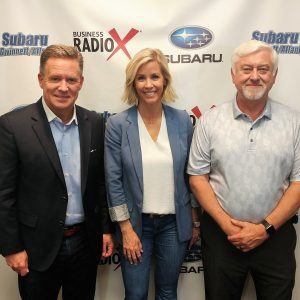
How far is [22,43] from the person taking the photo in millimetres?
2133

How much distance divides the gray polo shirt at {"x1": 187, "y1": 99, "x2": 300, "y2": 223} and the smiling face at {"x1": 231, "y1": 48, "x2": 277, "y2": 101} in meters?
0.12

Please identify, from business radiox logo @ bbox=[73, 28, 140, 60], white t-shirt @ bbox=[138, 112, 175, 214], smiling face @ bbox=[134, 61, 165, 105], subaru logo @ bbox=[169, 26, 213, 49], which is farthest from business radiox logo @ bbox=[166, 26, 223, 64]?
white t-shirt @ bbox=[138, 112, 175, 214]

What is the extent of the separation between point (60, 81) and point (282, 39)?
4.55ft

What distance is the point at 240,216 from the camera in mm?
1802

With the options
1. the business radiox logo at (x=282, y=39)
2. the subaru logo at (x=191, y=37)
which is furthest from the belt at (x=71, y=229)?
the business radiox logo at (x=282, y=39)

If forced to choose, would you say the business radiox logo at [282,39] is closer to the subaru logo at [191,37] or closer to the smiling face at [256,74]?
the subaru logo at [191,37]

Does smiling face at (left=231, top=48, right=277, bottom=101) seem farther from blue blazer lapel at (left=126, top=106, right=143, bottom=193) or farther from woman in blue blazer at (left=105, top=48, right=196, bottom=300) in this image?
blue blazer lapel at (left=126, top=106, right=143, bottom=193)

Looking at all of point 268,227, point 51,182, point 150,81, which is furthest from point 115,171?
point 268,227

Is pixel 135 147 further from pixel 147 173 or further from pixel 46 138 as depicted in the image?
pixel 46 138

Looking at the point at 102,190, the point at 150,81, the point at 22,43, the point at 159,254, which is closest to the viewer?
the point at 150,81

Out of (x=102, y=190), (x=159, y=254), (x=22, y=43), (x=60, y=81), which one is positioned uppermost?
(x=22, y=43)

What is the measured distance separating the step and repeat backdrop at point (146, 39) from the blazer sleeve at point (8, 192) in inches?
27.6

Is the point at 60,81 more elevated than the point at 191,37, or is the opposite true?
the point at 191,37

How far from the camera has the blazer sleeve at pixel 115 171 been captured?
1.86 metres
